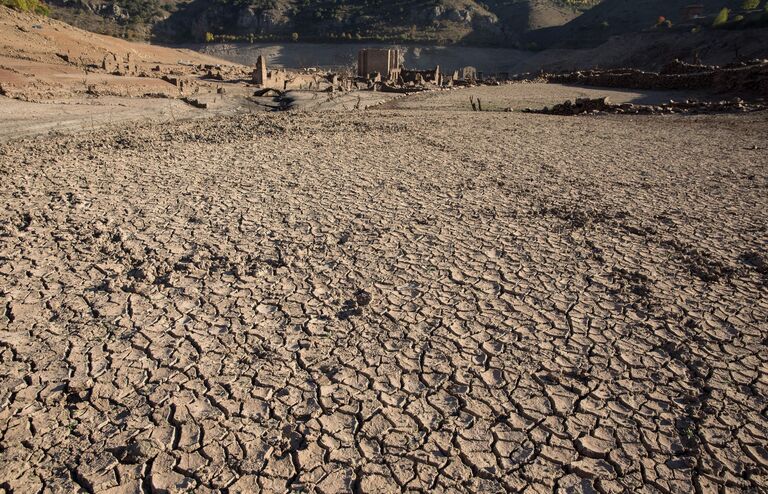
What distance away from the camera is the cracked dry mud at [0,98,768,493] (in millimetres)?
2277

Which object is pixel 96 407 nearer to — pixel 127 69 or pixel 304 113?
pixel 304 113

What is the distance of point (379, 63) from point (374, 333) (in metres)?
25.9

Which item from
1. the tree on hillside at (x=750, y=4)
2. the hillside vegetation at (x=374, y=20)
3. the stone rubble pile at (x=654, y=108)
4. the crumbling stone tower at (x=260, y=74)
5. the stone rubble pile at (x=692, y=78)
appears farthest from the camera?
the hillside vegetation at (x=374, y=20)

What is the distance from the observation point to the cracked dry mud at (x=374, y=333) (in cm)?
228

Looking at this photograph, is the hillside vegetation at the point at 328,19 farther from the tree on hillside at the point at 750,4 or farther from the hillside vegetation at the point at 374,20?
the tree on hillside at the point at 750,4

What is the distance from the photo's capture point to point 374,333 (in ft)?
10.7

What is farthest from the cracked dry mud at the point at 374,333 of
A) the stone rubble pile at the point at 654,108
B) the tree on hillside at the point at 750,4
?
the tree on hillside at the point at 750,4

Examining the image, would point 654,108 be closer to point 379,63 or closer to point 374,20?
point 379,63

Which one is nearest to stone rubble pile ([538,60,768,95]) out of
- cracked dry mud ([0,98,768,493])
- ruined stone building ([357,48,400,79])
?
ruined stone building ([357,48,400,79])

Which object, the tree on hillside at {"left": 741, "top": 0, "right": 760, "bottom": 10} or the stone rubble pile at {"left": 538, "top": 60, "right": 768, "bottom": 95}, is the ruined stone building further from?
the tree on hillside at {"left": 741, "top": 0, "right": 760, "bottom": 10}

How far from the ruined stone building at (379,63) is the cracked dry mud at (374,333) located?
21.5m

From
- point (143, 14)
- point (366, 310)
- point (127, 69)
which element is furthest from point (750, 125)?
point (143, 14)

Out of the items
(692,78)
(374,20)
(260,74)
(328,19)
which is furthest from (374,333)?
(328,19)

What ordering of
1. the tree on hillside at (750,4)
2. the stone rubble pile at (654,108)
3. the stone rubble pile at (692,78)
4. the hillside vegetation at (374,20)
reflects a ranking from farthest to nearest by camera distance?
the hillside vegetation at (374,20)
the tree on hillside at (750,4)
the stone rubble pile at (692,78)
the stone rubble pile at (654,108)
